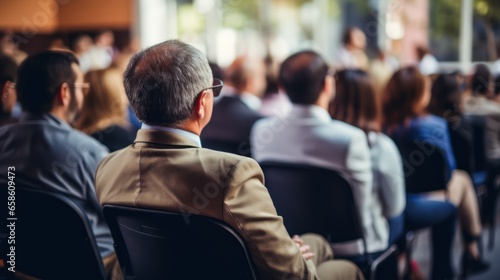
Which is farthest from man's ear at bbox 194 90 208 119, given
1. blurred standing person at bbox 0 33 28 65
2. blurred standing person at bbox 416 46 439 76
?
blurred standing person at bbox 416 46 439 76

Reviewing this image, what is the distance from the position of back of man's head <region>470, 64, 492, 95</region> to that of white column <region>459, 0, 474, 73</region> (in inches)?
183

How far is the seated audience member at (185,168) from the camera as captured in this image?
4.52 feet

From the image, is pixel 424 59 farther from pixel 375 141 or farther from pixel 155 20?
pixel 155 20

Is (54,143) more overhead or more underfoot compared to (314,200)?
more overhead

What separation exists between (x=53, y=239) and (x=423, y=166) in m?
A: 2.09

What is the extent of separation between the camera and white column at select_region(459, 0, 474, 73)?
348 inches

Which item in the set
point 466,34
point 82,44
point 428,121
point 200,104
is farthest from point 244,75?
point 466,34

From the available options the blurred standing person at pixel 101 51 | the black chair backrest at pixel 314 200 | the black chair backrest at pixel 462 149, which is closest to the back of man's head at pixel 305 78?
the black chair backrest at pixel 314 200

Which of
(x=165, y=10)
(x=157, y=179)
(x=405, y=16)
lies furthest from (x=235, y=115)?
(x=165, y=10)

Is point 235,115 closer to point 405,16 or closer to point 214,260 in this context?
point 214,260

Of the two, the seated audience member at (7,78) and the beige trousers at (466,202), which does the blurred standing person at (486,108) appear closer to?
the beige trousers at (466,202)

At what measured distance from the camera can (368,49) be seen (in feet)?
32.0

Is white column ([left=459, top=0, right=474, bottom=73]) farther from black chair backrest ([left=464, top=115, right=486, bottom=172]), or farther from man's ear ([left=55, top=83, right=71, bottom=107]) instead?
man's ear ([left=55, top=83, right=71, bottom=107])

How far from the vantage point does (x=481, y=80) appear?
14.5ft
